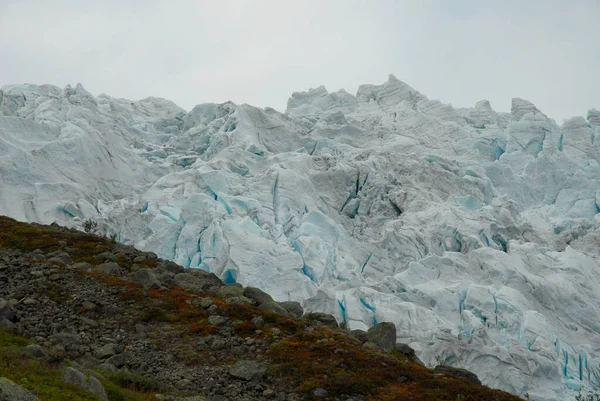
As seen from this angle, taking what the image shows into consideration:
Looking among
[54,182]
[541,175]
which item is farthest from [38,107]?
[541,175]

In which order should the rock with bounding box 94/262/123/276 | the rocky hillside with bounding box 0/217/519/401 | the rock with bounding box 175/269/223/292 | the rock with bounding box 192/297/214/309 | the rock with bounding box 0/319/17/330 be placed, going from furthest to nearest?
the rock with bounding box 175/269/223/292, the rock with bounding box 94/262/123/276, the rock with bounding box 192/297/214/309, the rock with bounding box 0/319/17/330, the rocky hillside with bounding box 0/217/519/401

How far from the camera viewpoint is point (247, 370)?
11312 mm

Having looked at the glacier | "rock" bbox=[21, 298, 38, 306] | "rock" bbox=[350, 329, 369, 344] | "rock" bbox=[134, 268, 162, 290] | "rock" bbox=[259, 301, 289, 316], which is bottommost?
"rock" bbox=[350, 329, 369, 344]

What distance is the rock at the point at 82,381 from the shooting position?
328 inches

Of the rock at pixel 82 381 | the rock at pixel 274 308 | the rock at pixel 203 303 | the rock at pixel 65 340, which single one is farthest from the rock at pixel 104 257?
the rock at pixel 82 381

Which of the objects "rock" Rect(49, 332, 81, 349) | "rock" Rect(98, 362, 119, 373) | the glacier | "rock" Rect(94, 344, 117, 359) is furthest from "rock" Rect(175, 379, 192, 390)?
the glacier

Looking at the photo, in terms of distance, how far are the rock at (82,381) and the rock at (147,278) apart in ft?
19.9

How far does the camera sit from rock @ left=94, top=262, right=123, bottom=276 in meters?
15.3

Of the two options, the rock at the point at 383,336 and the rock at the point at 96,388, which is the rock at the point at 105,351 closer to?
the rock at the point at 96,388

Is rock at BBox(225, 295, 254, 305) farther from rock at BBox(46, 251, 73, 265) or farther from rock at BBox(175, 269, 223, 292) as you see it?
rock at BBox(46, 251, 73, 265)

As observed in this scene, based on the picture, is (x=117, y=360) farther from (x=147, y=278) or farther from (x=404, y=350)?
(x=404, y=350)

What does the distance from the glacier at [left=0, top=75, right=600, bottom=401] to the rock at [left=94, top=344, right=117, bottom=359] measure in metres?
16.0

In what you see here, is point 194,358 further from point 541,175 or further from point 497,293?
point 541,175

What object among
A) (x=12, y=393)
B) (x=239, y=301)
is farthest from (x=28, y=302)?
(x=12, y=393)
